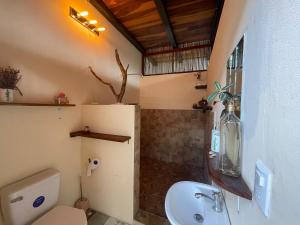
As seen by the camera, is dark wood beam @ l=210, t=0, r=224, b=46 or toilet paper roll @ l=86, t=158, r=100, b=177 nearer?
toilet paper roll @ l=86, t=158, r=100, b=177

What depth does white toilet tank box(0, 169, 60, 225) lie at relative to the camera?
112 cm

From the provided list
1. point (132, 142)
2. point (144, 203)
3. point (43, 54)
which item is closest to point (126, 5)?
point (43, 54)

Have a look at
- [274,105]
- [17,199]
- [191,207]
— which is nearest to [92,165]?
[17,199]

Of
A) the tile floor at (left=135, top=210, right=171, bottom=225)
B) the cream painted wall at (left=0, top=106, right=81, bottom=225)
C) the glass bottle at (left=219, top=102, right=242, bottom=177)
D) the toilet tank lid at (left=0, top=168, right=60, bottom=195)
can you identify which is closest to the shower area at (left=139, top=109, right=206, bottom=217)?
the tile floor at (left=135, top=210, right=171, bottom=225)

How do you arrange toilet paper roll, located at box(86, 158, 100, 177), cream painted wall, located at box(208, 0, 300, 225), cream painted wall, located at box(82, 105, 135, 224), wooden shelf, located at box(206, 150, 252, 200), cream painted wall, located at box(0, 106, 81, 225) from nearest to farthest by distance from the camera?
1. cream painted wall, located at box(208, 0, 300, 225)
2. wooden shelf, located at box(206, 150, 252, 200)
3. cream painted wall, located at box(0, 106, 81, 225)
4. cream painted wall, located at box(82, 105, 135, 224)
5. toilet paper roll, located at box(86, 158, 100, 177)

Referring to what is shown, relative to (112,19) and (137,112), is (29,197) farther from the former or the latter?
(112,19)

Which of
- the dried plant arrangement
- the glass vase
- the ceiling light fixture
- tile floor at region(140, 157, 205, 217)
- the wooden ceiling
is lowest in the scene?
tile floor at region(140, 157, 205, 217)

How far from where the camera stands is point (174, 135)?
334 cm

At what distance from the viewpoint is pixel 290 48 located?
1.09 ft

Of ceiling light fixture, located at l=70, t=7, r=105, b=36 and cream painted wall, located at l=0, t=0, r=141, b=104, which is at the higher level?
ceiling light fixture, located at l=70, t=7, r=105, b=36

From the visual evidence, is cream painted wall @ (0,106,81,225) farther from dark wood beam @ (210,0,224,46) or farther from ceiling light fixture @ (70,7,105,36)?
dark wood beam @ (210,0,224,46)

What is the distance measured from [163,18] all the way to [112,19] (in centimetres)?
88

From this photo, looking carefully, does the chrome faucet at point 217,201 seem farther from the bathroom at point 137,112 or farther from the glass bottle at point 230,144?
the glass bottle at point 230,144

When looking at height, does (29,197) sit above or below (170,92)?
below
